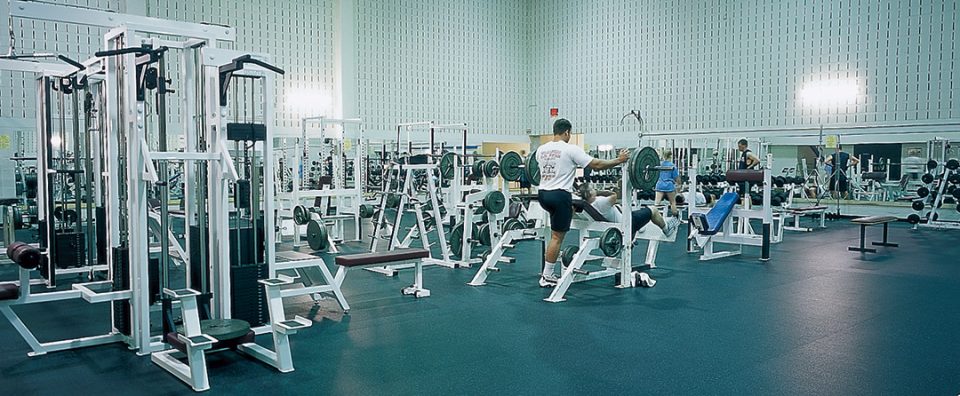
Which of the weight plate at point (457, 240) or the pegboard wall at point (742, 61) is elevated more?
the pegboard wall at point (742, 61)

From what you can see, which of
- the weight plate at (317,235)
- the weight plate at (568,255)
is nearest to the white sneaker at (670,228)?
the weight plate at (568,255)

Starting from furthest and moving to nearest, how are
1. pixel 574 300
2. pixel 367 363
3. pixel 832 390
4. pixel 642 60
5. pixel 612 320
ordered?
pixel 642 60 < pixel 574 300 < pixel 612 320 < pixel 367 363 < pixel 832 390

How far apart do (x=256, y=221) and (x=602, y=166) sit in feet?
7.53

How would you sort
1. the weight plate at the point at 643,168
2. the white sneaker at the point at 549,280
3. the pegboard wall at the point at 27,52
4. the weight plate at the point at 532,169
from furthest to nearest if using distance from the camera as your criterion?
the pegboard wall at the point at 27,52 < the weight plate at the point at 532,169 < the white sneaker at the point at 549,280 < the weight plate at the point at 643,168

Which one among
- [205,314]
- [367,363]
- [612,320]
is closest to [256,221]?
[205,314]

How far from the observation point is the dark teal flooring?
112 inches

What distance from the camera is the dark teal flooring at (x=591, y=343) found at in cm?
285

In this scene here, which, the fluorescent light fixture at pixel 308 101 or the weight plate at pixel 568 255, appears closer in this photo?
the weight plate at pixel 568 255

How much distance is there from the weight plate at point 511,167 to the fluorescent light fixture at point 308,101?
7.22 meters

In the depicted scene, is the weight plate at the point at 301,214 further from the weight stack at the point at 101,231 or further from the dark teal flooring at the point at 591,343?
the weight stack at the point at 101,231

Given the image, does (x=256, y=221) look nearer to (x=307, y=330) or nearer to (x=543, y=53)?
(x=307, y=330)

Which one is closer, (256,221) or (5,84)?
(256,221)

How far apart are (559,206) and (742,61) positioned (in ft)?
26.4

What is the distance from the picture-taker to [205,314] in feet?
11.2
